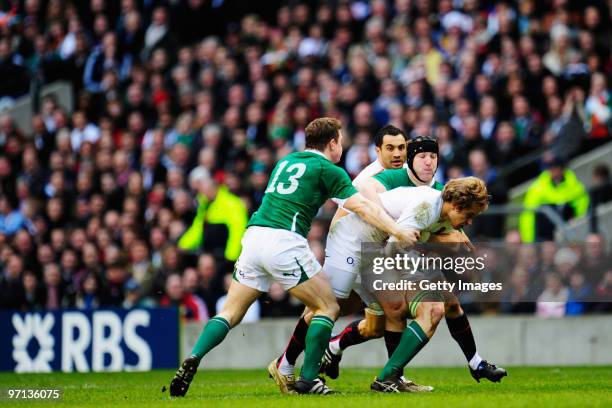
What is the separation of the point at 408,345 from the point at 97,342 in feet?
18.8

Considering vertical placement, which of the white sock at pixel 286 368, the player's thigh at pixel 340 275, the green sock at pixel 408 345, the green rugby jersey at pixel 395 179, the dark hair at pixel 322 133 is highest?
the dark hair at pixel 322 133

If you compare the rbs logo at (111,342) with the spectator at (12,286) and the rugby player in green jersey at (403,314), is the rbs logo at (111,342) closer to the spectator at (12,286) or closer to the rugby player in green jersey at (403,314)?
the spectator at (12,286)

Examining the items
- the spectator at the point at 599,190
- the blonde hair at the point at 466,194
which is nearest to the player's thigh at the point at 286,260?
the blonde hair at the point at 466,194

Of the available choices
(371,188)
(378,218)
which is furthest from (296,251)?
(371,188)

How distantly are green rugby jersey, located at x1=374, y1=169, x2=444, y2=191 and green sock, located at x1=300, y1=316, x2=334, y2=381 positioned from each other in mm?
1292

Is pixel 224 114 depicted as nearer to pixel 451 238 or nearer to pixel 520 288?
pixel 520 288

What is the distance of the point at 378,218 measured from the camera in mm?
9414

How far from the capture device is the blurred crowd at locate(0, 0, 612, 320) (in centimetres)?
1642

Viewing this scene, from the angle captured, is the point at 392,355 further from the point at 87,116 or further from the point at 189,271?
the point at 87,116

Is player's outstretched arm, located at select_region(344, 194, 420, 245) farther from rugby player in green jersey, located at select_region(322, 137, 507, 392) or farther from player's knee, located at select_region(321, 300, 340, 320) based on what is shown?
Answer: player's knee, located at select_region(321, 300, 340, 320)

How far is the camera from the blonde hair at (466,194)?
945 cm

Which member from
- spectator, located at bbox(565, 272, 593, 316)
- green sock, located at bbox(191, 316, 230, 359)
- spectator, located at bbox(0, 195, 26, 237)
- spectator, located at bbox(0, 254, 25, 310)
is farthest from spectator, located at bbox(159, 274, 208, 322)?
green sock, located at bbox(191, 316, 230, 359)

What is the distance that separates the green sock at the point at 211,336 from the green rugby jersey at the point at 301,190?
787 millimetres

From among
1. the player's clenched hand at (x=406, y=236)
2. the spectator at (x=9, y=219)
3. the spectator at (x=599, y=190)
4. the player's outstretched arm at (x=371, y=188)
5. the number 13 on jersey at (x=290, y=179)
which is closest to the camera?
the player's clenched hand at (x=406, y=236)
